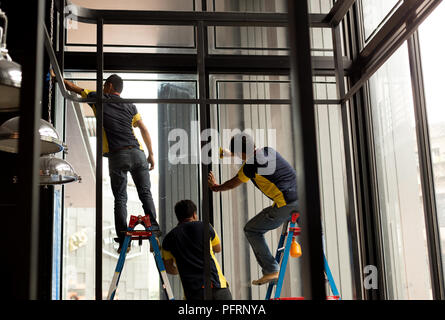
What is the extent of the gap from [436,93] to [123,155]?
2206 millimetres

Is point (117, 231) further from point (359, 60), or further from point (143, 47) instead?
point (359, 60)

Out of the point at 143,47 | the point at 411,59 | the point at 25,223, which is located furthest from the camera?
the point at 143,47

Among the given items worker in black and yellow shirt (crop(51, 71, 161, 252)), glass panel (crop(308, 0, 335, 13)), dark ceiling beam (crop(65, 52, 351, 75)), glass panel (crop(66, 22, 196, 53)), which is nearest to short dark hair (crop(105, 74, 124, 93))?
worker in black and yellow shirt (crop(51, 71, 161, 252))

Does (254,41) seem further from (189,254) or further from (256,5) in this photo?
(189,254)

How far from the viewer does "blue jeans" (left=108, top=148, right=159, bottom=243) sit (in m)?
4.00

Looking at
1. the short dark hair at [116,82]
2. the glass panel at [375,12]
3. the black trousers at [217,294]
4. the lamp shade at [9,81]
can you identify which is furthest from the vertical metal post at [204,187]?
the glass panel at [375,12]

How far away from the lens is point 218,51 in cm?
467

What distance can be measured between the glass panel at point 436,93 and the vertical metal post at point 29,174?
256cm

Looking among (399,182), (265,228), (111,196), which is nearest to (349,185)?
(399,182)

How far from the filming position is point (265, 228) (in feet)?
13.7

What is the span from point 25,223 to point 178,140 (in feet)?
10.2

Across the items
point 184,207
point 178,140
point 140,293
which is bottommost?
point 140,293

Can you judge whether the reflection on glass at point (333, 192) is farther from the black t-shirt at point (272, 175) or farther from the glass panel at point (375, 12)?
the glass panel at point (375, 12)

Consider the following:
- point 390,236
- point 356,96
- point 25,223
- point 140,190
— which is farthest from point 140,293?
point 25,223
